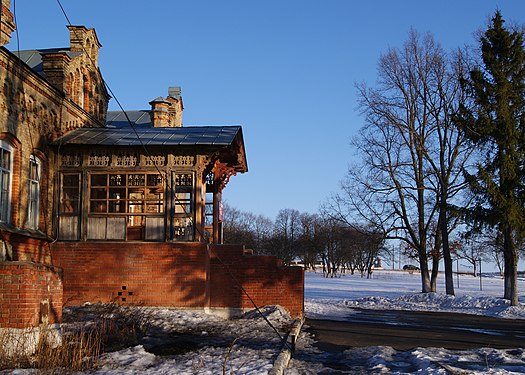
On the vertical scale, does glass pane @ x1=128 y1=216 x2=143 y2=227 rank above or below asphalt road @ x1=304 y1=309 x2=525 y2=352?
above

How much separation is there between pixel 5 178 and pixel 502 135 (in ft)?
68.4

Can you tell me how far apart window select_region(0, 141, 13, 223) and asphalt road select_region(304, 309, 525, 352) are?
8944 mm

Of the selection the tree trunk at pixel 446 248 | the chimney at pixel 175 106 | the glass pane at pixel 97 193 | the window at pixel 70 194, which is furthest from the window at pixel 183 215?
the tree trunk at pixel 446 248

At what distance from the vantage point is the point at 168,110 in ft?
108

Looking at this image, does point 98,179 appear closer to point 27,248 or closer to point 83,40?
point 27,248

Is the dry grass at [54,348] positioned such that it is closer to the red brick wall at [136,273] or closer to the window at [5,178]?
the red brick wall at [136,273]

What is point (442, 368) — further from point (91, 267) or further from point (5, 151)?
point (5, 151)

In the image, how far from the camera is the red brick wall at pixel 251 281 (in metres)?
17.3

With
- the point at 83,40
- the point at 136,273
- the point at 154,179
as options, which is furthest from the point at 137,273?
the point at 83,40

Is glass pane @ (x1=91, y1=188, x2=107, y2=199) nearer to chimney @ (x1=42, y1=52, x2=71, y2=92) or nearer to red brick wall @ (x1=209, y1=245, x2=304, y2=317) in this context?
chimney @ (x1=42, y1=52, x2=71, y2=92)

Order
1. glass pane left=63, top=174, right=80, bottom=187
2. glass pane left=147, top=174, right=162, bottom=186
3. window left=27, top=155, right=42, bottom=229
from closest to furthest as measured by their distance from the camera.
A: window left=27, top=155, right=42, bottom=229, glass pane left=63, top=174, right=80, bottom=187, glass pane left=147, top=174, right=162, bottom=186

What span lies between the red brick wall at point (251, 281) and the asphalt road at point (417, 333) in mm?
1154

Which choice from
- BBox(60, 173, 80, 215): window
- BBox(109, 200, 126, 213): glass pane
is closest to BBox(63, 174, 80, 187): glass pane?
BBox(60, 173, 80, 215): window

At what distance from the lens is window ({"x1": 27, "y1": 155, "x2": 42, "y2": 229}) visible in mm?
16688
